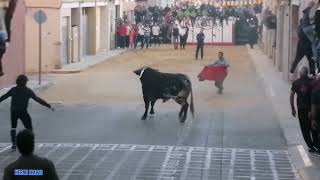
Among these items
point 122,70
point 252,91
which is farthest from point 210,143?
point 122,70

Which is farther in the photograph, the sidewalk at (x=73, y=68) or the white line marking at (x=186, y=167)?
the sidewalk at (x=73, y=68)

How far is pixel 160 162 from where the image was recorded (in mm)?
13820

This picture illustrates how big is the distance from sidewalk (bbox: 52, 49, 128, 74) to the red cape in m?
9.76

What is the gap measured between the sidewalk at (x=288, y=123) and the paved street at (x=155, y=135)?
207 millimetres

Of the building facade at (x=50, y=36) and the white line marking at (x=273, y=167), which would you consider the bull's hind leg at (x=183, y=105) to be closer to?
the white line marking at (x=273, y=167)

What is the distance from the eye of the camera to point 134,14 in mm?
63625

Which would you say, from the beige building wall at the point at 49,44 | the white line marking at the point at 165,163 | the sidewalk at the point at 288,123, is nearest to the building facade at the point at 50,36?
the beige building wall at the point at 49,44

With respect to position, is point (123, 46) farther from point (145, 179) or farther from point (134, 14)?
point (145, 179)

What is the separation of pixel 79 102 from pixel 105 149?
9.27 metres

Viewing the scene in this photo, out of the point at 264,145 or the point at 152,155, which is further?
the point at 264,145

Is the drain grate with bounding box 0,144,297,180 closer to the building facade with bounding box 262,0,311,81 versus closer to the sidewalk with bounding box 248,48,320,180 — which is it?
the sidewalk with bounding box 248,48,320,180

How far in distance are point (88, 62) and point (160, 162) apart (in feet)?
92.2

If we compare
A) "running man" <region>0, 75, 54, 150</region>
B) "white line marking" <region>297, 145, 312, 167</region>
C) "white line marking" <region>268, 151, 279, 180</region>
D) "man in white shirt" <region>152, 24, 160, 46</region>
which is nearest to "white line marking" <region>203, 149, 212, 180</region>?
"white line marking" <region>268, 151, 279, 180</region>

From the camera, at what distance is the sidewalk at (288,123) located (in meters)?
13.1
